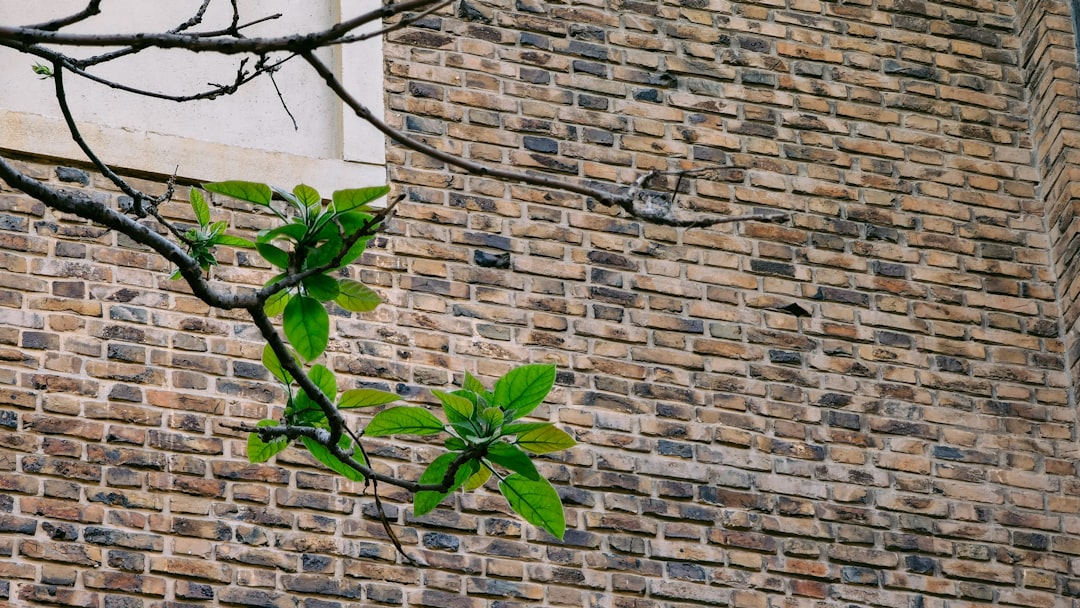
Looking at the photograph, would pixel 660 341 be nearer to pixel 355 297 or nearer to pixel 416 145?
pixel 355 297

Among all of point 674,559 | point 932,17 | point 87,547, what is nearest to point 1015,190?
point 932,17

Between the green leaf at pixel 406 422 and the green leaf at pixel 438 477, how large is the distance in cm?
5

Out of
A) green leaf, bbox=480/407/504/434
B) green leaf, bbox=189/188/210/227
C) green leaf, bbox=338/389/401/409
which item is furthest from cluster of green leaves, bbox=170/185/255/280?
green leaf, bbox=480/407/504/434

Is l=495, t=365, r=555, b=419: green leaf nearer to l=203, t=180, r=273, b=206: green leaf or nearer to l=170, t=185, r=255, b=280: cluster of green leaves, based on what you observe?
l=203, t=180, r=273, b=206: green leaf

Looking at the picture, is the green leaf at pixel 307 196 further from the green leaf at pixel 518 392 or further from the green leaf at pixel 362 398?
the green leaf at pixel 518 392

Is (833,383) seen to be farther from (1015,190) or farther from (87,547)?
(87,547)

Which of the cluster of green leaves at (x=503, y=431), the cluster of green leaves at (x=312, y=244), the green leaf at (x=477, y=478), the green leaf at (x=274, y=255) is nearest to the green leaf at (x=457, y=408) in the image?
the cluster of green leaves at (x=503, y=431)

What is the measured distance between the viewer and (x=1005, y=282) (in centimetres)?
589

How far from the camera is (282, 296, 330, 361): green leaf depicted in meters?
2.64

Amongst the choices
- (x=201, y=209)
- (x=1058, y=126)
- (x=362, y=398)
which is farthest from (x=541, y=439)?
(x=1058, y=126)

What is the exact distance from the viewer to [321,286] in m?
2.61

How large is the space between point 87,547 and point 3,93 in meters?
1.57

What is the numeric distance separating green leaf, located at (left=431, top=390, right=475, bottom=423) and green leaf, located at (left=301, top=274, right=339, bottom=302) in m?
0.27

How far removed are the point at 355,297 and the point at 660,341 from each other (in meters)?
2.82
